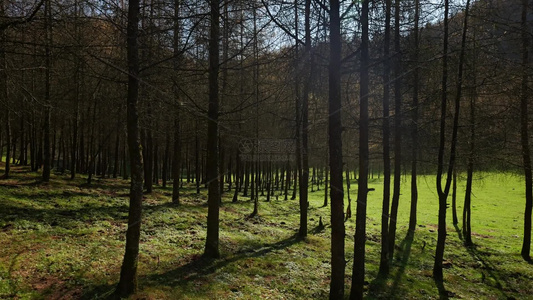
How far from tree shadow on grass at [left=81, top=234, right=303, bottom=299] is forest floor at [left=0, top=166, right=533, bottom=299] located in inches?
1.2

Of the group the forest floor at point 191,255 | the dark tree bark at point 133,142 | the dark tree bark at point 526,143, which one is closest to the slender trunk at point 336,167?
the forest floor at point 191,255

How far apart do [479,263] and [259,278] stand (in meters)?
11.0

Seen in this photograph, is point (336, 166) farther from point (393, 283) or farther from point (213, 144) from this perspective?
point (393, 283)

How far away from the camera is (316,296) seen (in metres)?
8.53

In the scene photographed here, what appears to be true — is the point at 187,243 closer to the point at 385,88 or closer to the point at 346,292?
the point at 346,292

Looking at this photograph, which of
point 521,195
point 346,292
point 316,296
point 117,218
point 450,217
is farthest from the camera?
point 521,195

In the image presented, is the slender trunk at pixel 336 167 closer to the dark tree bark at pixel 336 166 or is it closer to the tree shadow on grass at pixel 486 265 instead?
the dark tree bark at pixel 336 166

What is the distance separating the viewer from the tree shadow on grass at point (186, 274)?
6422 millimetres

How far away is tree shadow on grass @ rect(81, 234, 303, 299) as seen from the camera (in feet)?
21.1

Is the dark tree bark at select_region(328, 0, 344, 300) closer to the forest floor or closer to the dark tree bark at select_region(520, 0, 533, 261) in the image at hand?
the forest floor

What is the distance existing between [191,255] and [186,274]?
157cm

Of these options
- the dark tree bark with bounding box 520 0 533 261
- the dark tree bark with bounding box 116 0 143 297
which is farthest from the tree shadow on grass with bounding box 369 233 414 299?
the dark tree bark with bounding box 116 0 143 297

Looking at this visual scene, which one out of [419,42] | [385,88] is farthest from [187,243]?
[419,42]

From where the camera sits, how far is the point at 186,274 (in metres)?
8.20
